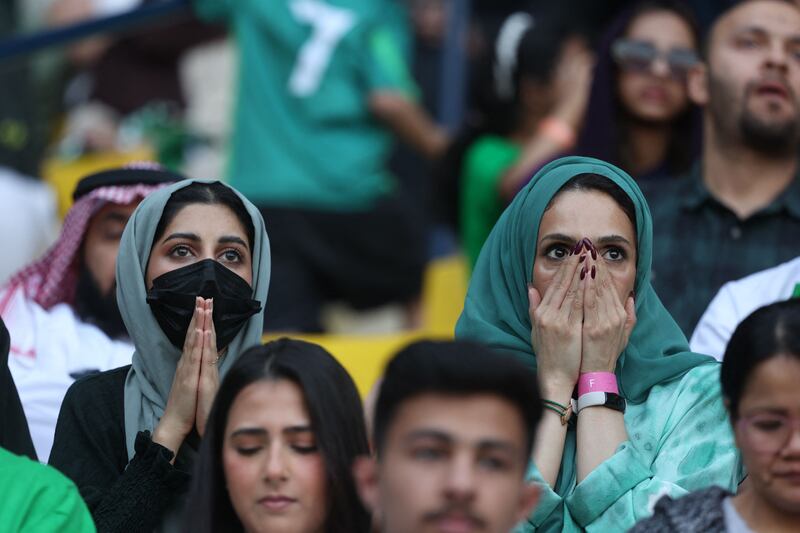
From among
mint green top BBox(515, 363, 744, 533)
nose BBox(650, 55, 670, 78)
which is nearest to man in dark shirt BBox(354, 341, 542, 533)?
mint green top BBox(515, 363, 744, 533)

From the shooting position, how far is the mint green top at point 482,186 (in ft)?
27.1

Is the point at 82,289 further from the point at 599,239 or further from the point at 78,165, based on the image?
the point at 78,165

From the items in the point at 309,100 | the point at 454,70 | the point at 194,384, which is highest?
the point at 454,70

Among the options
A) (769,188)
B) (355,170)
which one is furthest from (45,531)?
(355,170)

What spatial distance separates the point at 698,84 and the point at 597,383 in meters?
2.47

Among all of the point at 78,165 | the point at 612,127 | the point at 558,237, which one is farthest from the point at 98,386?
the point at 78,165

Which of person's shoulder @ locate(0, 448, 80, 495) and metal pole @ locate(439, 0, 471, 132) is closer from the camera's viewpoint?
person's shoulder @ locate(0, 448, 80, 495)

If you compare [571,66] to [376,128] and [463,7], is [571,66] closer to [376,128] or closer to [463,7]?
[376,128]

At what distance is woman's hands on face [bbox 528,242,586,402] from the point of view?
5.24 metres

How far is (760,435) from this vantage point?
14.3 feet

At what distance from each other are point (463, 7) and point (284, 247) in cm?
236

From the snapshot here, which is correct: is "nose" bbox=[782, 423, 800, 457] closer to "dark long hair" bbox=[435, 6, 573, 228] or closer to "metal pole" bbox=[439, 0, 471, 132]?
"dark long hair" bbox=[435, 6, 573, 228]

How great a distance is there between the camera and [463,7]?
33.8 feet

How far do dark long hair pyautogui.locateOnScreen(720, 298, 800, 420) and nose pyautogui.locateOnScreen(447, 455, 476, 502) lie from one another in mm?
722
